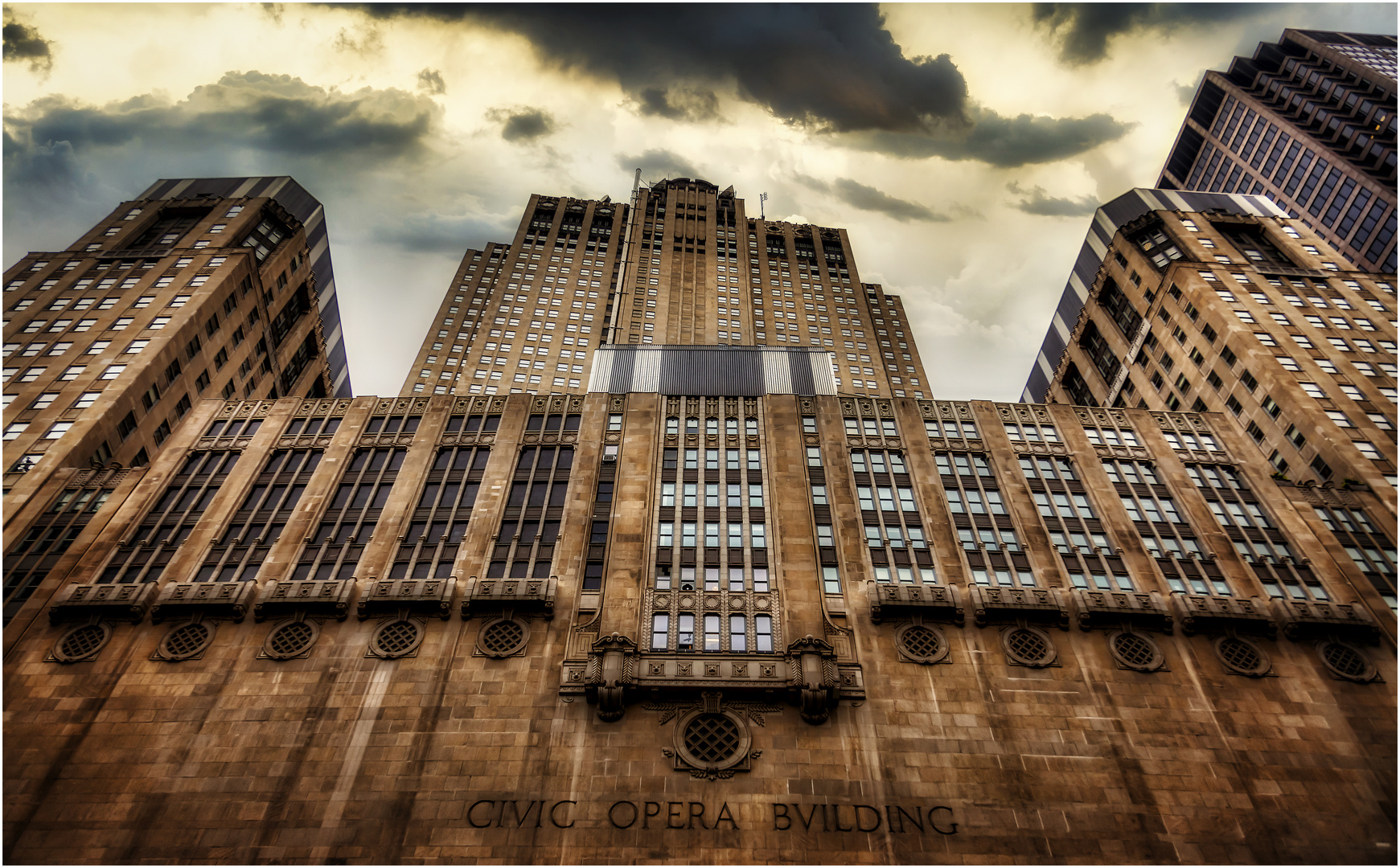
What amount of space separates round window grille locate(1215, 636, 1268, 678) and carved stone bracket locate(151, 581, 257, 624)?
54.0 m

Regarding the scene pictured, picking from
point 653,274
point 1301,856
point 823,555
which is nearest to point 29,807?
point 823,555

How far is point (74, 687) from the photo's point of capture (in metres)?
39.2

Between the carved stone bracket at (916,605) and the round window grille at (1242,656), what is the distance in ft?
45.5

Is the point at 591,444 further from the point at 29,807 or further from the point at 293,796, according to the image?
the point at 29,807

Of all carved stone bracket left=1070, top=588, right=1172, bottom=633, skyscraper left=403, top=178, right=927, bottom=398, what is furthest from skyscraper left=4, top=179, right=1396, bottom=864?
skyscraper left=403, top=178, right=927, bottom=398

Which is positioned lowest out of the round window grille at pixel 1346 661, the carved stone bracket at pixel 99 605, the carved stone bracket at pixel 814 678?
the carved stone bracket at pixel 814 678

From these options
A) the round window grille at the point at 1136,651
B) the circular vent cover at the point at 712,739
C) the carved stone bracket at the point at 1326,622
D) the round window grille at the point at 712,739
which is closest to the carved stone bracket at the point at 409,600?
the circular vent cover at the point at 712,739

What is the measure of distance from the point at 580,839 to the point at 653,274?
301 feet

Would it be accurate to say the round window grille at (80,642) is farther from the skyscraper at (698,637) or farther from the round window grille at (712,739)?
the round window grille at (712,739)

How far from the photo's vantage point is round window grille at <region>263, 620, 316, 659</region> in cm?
→ 4109

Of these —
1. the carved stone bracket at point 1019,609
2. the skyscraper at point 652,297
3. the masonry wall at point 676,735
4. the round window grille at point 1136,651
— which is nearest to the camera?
the masonry wall at point 676,735

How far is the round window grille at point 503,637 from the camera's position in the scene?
4141cm

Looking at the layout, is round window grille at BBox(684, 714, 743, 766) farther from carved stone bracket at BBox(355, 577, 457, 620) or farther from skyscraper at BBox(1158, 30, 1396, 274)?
skyscraper at BBox(1158, 30, 1396, 274)

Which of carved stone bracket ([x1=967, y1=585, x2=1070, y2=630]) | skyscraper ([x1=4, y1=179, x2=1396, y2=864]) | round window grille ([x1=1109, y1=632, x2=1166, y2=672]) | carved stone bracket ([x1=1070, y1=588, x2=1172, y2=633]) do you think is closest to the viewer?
skyscraper ([x1=4, y1=179, x2=1396, y2=864])
